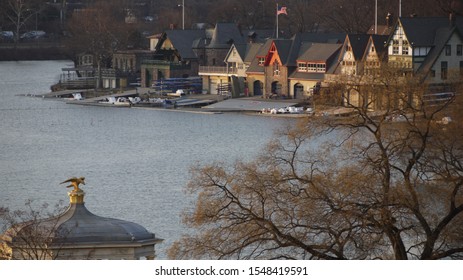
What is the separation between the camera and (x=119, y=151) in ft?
87.7

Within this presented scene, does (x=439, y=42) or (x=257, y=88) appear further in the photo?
(x=257, y=88)

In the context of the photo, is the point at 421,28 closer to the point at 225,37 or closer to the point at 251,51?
the point at 251,51

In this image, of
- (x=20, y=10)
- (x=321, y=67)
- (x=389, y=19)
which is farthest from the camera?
(x=20, y=10)

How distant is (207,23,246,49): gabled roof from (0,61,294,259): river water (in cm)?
398

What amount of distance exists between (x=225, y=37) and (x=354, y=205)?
27.9 meters

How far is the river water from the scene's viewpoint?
19436 millimetres

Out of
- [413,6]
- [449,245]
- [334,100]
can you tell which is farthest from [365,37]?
[449,245]

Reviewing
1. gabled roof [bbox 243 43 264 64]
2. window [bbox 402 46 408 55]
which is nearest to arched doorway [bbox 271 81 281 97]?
gabled roof [bbox 243 43 264 64]

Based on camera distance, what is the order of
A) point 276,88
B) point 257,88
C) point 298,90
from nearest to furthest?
point 298,90 → point 276,88 → point 257,88

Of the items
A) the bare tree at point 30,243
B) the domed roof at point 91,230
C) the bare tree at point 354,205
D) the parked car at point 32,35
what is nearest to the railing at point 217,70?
the parked car at point 32,35

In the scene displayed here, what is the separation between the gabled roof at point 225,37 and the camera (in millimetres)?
38938

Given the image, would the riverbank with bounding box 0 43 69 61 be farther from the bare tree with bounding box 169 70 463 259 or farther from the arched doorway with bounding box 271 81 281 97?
the bare tree with bounding box 169 70 463 259

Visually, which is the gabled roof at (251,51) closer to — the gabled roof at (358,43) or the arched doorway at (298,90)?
the arched doorway at (298,90)

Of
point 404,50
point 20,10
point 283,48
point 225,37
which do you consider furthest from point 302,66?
point 20,10
